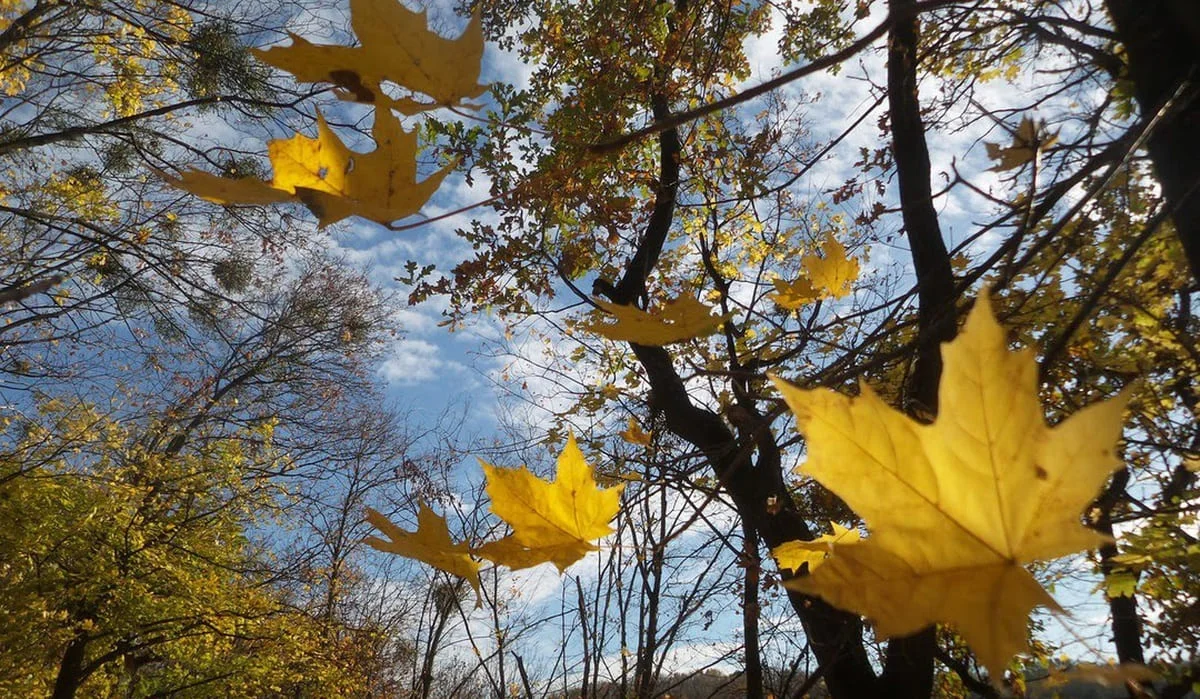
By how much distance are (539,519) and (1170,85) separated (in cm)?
113

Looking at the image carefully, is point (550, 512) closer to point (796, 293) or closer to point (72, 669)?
point (796, 293)

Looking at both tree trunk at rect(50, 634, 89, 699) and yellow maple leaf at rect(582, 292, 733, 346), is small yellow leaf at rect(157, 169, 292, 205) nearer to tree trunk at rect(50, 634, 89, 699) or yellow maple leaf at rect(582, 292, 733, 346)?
yellow maple leaf at rect(582, 292, 733, 346)

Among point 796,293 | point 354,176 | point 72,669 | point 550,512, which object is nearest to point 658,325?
point 550,512

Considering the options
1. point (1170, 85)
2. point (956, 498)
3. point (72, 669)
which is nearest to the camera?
point (956, 498)

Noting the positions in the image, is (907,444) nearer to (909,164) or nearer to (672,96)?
(909,164)

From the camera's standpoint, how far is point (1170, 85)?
0.93m

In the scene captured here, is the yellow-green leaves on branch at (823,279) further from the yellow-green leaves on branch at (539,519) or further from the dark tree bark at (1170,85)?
the yellow-green leaves on branch at (539,519)

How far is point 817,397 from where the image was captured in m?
0.35

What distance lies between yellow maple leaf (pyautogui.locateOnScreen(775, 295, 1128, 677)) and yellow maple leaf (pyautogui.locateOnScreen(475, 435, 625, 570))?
263mm

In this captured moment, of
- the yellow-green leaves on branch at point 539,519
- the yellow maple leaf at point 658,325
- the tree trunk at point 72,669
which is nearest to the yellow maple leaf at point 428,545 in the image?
the yellow-green leaves on branch at point 539,519

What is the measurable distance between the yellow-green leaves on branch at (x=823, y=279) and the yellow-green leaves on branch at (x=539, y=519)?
1.78 ft

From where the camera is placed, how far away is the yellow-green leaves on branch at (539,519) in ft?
1.86

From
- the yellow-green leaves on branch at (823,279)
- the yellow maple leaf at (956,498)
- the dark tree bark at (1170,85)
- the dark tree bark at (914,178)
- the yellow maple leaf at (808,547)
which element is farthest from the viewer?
the dark tree bark at (914,178)


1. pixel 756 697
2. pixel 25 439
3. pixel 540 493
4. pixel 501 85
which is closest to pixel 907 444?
pixel 540 493
